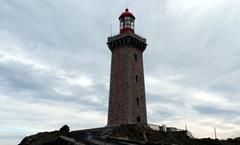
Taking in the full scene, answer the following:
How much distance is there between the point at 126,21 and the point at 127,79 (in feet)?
34.1

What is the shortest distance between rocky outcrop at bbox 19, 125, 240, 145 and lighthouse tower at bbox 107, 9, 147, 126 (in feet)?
17.4

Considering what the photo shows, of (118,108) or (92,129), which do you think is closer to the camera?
(92,129)

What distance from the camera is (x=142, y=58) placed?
48.0m

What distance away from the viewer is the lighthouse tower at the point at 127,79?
4244 cm

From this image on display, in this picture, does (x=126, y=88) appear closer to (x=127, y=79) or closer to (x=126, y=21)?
(x=127, y=79)

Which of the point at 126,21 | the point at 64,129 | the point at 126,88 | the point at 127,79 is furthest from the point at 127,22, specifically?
the point at 64,129

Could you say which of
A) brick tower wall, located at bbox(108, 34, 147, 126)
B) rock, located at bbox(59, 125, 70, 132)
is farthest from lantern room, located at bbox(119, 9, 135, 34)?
rock, located at bbox(59, 125, 70, 132)

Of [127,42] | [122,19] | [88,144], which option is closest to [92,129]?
[88,144]

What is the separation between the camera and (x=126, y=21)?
159ft

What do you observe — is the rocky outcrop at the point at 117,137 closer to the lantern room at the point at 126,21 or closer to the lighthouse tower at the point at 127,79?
the lighthouse tower at the point at 127,79

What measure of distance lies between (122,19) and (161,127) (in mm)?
18529

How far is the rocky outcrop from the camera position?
31.7 metres

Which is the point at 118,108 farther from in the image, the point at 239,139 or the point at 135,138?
the point at 239,139

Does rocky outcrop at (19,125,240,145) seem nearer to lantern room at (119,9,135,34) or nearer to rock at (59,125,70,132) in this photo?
rock at (59,125,70,132)
